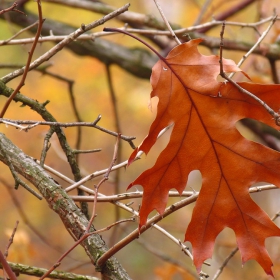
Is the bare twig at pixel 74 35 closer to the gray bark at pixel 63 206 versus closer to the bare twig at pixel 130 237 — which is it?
the gray bark at pixel 63 206

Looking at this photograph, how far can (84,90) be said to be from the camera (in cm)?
441

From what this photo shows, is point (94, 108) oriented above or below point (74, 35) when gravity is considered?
above

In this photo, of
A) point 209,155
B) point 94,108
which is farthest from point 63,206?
point 94,108

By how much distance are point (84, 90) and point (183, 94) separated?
355 centimetres

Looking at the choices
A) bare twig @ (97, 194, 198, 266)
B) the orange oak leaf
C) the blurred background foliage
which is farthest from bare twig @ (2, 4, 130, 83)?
the blurred background foliage

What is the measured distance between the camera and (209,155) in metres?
0.95

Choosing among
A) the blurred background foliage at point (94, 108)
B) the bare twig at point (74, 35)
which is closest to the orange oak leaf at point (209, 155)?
the bare twig at point (74, 35)

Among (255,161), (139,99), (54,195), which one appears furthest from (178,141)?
(139,99)

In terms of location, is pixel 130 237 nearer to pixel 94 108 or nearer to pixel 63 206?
pixel 63 206

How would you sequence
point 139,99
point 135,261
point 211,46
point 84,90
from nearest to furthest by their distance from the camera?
point 211,46 < point 139,99 < point 84,90 < point 135,261

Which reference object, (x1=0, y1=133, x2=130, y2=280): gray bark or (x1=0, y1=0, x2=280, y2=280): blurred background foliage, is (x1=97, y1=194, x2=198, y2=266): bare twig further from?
(x1=0, y1=0, x2=280, y2=280): blurred background foliage

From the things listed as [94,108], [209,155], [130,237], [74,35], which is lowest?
[130,237]

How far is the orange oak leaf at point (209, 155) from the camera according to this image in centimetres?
91

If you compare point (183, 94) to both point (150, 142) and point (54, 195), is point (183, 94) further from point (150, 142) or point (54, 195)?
point (54, 195)
